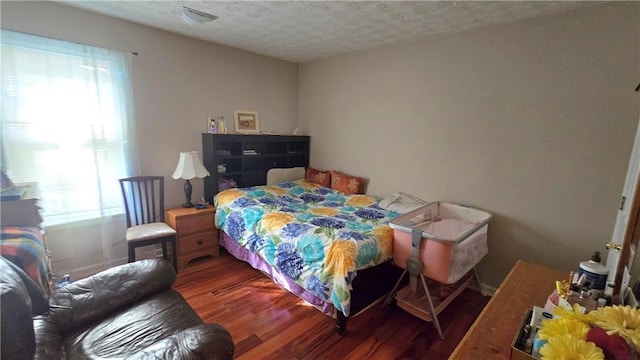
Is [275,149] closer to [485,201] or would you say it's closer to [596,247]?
[485,201]

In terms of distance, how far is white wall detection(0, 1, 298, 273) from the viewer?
2393 mm

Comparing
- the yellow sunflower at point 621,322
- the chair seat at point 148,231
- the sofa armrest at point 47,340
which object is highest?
the yellow sunflower at point 621,322

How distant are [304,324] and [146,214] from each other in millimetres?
2047

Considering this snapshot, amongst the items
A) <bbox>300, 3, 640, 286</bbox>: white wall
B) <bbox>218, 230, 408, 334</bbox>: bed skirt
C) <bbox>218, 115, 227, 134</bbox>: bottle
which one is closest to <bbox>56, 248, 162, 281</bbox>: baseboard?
<bbox>218, 230, 408, 334</bbox>: bed skirt

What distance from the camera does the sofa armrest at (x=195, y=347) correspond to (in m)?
1.08

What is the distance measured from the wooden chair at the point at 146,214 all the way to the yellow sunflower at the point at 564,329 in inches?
112

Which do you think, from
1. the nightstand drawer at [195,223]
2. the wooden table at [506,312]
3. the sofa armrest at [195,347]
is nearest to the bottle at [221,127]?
the nightstand drawer at [195,223]

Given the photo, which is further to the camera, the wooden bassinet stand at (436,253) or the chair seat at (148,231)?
the chair seat at (148,231)

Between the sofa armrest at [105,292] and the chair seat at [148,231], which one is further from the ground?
the sofa armrest at [105,292]

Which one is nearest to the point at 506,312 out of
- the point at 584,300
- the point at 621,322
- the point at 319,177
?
the point at 584,300

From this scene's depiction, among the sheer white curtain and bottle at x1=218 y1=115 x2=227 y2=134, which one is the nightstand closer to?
the sheer white curtain

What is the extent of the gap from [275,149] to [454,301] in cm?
285

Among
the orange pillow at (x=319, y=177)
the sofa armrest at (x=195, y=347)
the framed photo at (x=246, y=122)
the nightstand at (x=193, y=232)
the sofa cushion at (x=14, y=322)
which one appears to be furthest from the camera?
the orange pillow at (x=319, y=177)

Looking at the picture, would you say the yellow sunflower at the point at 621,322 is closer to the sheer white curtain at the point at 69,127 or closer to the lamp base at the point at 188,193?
the lamp base at the point at 188,193
